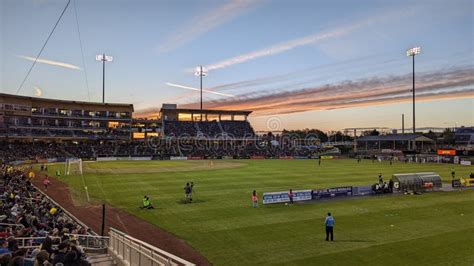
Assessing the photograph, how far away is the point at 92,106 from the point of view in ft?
363

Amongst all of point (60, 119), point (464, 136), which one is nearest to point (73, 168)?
point (60, 119)

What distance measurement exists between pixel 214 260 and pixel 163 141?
10079cm

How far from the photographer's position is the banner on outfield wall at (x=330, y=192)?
30691mm

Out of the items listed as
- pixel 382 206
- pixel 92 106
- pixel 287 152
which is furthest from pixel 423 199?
pixel 92 106

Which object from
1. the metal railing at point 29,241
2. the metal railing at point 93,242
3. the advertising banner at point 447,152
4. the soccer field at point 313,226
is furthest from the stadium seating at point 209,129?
the metal railing at point 29,241

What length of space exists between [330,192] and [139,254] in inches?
979

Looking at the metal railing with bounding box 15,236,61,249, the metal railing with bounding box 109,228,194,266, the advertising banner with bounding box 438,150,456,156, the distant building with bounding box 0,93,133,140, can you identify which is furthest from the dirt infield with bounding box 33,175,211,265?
the advertising banner with bounding box 438,150,456,156

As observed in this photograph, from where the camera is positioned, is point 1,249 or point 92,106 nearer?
point 1,249

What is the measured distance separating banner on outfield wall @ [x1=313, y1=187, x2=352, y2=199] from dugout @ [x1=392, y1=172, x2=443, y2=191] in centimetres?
549

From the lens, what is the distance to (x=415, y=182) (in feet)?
115

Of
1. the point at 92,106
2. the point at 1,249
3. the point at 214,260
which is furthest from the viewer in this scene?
the point at 92,106

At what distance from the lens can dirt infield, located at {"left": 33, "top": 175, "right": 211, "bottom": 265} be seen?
56.4 feet

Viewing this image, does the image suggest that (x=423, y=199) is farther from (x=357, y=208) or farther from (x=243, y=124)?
(x=243, y=124)

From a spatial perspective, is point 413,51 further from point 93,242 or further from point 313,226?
point 93,242
